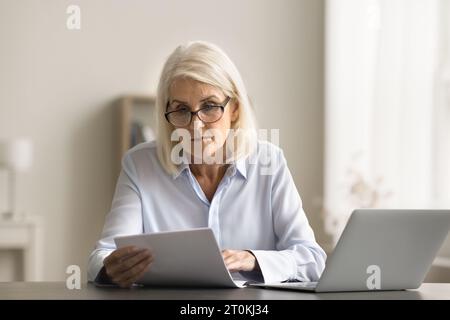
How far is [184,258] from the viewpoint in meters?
1.28

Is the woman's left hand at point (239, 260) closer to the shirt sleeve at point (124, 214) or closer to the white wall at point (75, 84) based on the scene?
the shirt sleeve at point (124, 214)

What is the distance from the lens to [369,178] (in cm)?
402

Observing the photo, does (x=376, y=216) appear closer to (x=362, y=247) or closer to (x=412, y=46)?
(x=362, y=247)

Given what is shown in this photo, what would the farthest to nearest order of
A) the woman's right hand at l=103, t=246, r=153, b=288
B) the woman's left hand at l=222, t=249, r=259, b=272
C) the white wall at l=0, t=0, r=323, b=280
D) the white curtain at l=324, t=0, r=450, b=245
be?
the white wall at l=0, t=0, r=323, b=280 < the white curtain at l=324, t=0, r=450, b=245 < the woman's left hand at l=222, t=249, r=259, b=272 < the woman's right hand at l=103, t=246, r=153, b=288

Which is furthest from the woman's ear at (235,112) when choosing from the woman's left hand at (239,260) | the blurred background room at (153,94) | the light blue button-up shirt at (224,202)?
the blurred background room at (153,94)

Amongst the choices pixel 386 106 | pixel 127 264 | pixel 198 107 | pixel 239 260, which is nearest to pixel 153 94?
pixel 386 106

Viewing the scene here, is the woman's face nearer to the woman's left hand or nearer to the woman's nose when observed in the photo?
the woman's nose

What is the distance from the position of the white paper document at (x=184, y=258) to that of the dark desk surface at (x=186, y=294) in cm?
3

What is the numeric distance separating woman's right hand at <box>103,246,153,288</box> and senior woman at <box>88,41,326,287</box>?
1.11ft

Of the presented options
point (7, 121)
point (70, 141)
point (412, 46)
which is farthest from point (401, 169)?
point (7, 121)

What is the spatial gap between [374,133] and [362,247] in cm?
278

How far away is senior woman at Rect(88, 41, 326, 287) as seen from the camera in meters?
1.79

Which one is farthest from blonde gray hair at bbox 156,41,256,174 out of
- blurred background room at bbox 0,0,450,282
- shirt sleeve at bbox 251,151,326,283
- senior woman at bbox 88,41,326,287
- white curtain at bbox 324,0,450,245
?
blurred background room at bbox 0,0,450,282

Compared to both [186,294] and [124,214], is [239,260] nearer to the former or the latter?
[186,294]
